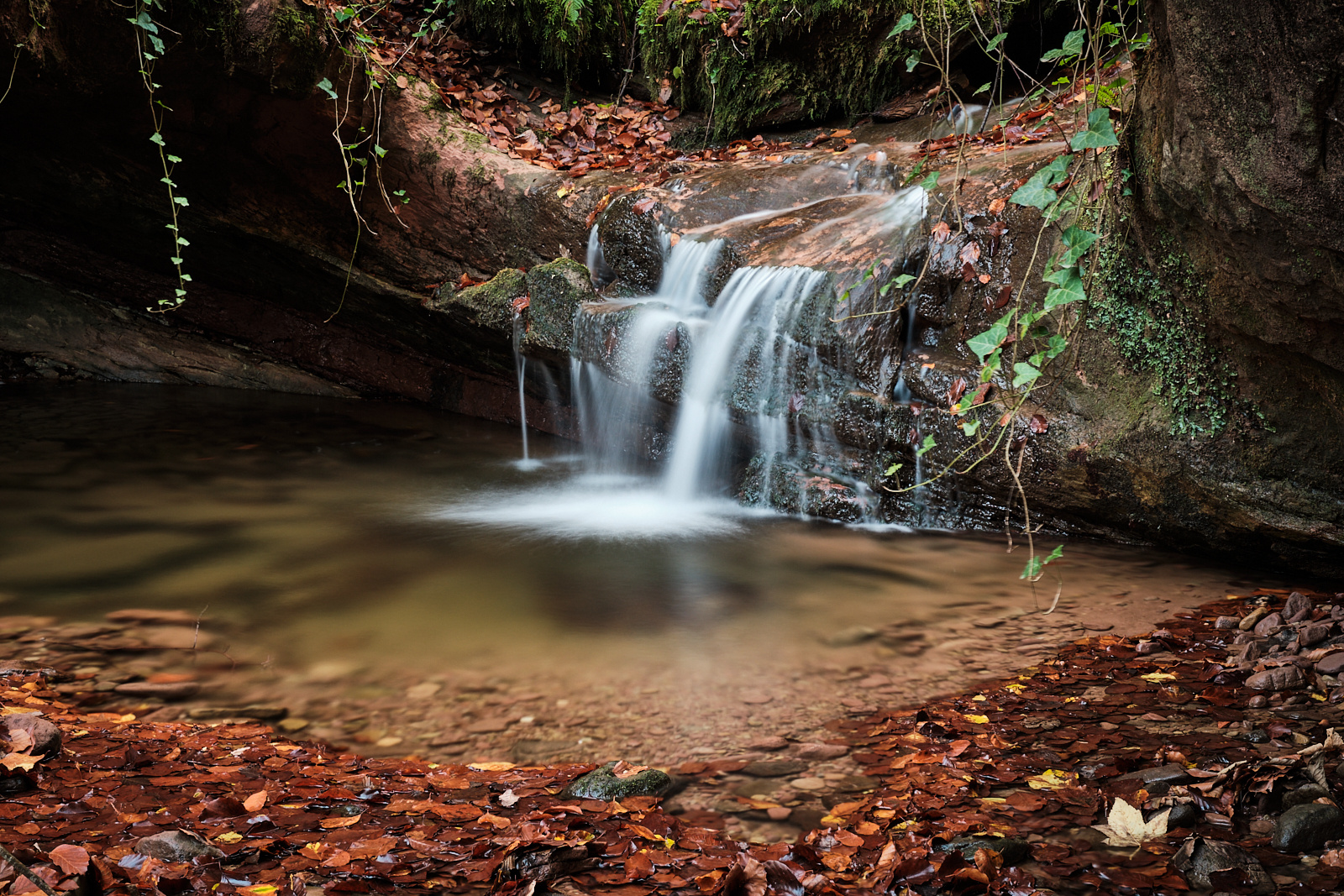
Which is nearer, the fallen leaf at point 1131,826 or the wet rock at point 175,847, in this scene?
the wet rock at point 175,847

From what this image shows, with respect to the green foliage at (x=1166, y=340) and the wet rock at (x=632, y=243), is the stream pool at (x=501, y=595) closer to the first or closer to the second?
the green foliage at (x=1166, y=340)

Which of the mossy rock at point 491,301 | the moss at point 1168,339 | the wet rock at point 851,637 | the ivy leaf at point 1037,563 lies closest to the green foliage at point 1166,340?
the moss at point 1168,339

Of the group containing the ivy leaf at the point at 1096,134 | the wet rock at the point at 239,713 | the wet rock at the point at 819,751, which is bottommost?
the wet rock at the point at 239,713

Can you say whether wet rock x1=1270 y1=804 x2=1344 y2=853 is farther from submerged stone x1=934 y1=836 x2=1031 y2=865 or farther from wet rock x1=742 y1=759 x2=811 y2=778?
wet rock x1=742 y1=759 x2=811 y2=778

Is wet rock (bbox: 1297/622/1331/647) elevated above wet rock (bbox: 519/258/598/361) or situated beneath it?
situated beneath

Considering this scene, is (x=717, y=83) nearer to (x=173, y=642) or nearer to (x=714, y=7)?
(x=714, y=7)

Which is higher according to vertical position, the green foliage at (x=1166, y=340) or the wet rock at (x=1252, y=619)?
the green foliage at (x=1166, y=340)

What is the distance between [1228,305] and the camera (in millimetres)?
3424

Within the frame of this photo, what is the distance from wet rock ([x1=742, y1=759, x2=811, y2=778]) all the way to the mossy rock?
4.80 metres

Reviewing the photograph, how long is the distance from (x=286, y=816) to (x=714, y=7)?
7.90 metres

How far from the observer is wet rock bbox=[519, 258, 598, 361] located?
6.14m

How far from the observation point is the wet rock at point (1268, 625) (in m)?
2.99

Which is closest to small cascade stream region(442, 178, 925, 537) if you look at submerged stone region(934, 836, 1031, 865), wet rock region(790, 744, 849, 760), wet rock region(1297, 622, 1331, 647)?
wet rock region(1297, 622, 1331, 647)

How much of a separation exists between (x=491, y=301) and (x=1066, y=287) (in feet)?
16.0
